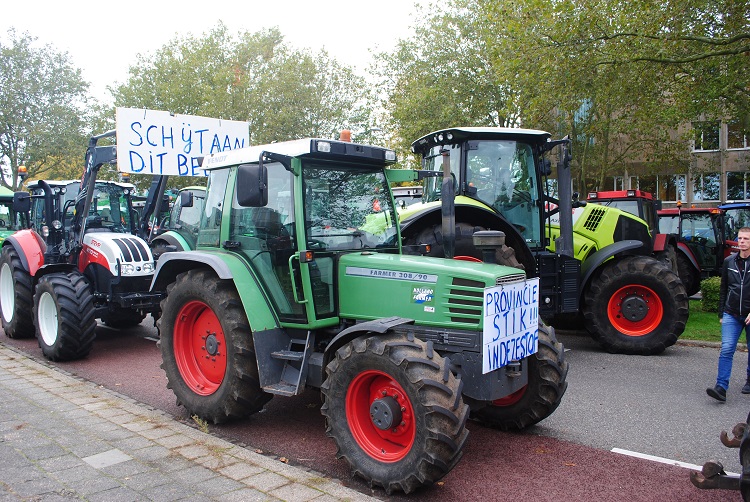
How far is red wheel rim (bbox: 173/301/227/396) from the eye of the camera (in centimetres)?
524

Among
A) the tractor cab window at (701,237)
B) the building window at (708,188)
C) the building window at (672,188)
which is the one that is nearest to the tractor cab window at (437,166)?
the tractor cab window at (701,237)

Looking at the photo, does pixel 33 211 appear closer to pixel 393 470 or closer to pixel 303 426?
pixel 303 426

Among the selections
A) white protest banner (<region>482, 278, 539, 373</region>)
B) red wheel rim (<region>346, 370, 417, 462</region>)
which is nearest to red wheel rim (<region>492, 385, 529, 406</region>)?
white protest banner (<region>482, 278, 539, 373</region>)

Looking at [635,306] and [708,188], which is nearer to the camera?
[635,306]

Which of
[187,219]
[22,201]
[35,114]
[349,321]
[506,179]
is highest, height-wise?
[35,114]

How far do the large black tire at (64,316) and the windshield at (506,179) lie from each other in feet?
16.4

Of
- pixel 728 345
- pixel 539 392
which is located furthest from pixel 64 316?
pixel 728 345

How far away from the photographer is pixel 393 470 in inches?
149

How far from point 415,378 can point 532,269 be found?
164 inches

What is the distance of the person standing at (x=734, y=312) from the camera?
589 cm

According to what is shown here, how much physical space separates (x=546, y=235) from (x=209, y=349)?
16.1 feet

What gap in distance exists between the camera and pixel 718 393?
585cm

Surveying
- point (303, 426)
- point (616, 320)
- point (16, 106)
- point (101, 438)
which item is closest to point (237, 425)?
point (303, 426)

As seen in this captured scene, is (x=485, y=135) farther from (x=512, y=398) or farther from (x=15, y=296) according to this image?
(x=15, y=296)
